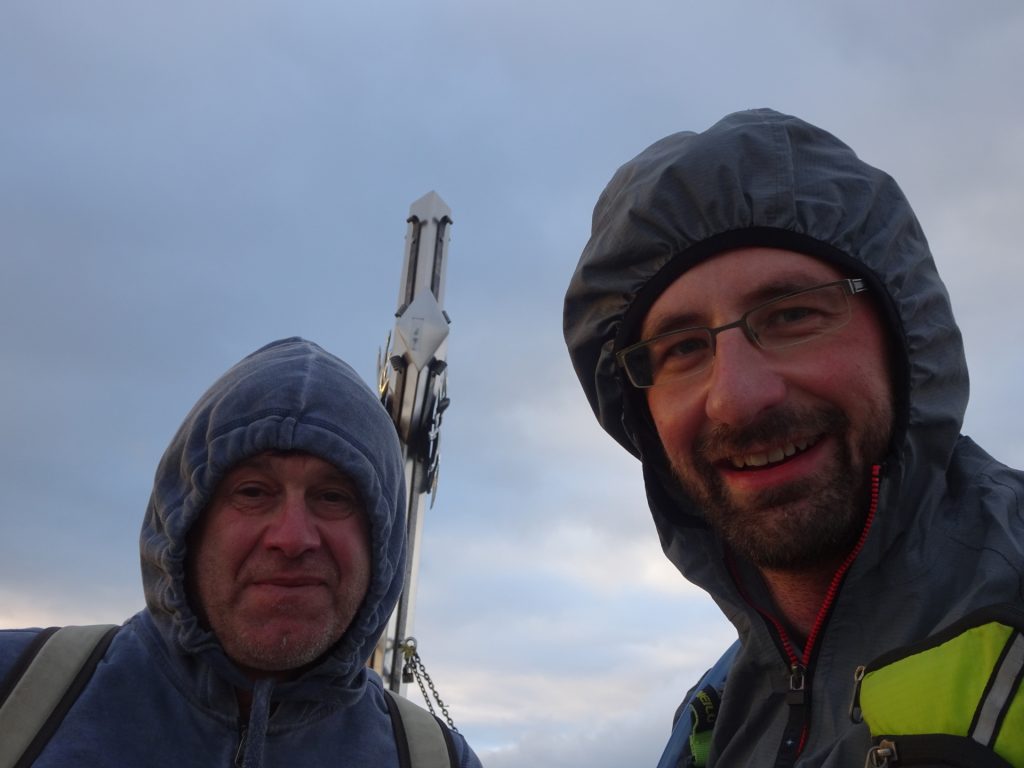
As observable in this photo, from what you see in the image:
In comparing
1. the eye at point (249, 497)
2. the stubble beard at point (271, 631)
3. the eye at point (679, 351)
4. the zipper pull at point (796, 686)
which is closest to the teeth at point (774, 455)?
the eye at point (679, 351)

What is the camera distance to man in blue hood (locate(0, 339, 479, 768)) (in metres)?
2.66

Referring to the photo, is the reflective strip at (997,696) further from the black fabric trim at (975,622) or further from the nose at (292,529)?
the nose at (292,529)

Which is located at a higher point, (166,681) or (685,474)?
(685,474)

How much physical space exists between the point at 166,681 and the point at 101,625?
0.33 metres

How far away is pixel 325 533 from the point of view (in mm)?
2871

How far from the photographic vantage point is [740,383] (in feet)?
6.42

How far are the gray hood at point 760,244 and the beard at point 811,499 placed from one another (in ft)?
0.17

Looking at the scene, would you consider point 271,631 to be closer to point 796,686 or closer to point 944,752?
point 796,686

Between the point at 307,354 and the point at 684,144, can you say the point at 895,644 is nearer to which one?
the point at 684,144

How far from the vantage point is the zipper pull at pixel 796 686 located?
1913mm

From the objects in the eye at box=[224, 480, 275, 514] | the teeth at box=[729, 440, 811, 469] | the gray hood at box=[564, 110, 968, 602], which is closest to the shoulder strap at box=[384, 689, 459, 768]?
the eye at box=[224, 480, 275, 514]

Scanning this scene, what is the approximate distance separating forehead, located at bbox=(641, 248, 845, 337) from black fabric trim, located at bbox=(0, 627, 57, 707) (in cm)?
199

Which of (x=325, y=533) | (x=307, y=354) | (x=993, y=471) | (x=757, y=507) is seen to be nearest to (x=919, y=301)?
(x=993, y=471)

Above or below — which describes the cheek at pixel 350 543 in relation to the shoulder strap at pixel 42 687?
above
